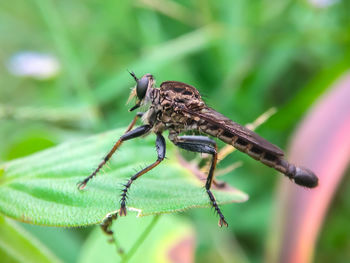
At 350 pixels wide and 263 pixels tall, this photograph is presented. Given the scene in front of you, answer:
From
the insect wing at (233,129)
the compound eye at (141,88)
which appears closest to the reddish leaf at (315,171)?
the insect wing at (233,129)

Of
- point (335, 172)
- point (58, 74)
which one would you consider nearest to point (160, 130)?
point (335, 172)

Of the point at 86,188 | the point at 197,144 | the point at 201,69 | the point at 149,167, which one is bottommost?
the point at 86,188

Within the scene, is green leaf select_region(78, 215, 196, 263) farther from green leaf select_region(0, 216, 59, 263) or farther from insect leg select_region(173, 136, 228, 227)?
green leaf select_region(0, 216, 59, 263)

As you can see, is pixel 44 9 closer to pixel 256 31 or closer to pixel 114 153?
pixel 256 31

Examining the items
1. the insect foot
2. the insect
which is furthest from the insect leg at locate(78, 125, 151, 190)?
the insect foot

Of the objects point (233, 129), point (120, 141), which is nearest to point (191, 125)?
point (233, 129)

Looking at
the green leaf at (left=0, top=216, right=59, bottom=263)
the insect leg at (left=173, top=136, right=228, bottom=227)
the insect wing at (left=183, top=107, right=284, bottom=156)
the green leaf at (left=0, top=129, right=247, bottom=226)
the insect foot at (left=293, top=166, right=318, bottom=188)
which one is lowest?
the green leaf at (left=0, top=216, right=59, bottom=263)

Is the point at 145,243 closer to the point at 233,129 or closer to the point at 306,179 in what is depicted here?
the point at 233,129
